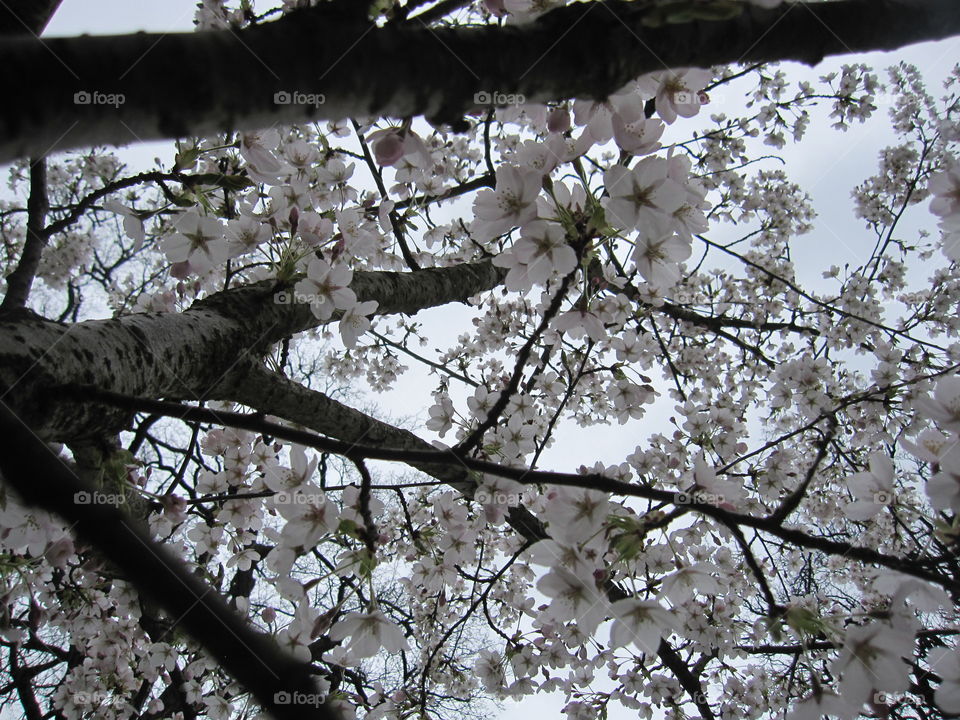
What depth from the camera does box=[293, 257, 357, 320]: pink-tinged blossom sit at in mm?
1871

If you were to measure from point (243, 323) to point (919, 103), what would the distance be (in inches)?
273

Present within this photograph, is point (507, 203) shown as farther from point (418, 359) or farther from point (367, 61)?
point (418, 359)

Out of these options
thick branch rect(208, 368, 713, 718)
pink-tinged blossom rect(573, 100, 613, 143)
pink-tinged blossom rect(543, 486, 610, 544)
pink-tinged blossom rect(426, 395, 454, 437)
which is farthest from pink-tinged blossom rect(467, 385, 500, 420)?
pink-tinged blossom rect(573, 100, 613, 143)

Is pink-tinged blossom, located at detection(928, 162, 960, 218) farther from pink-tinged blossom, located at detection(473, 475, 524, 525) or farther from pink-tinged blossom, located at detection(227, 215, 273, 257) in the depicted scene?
pink-tinged blossom, located at detection(227, 215, 273, 257)

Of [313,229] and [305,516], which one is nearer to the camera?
[305,516]

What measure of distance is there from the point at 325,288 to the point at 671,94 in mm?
1295

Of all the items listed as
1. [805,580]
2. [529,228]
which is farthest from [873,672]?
[805,580]

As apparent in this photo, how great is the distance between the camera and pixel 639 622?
4.21 ft

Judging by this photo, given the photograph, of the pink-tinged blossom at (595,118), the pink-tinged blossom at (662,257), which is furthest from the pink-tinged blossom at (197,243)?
the pink-tinged blossom at (662,257)

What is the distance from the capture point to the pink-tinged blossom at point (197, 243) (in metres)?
1.65

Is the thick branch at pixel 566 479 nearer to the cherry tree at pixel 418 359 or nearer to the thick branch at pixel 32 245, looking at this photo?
the cherry tree at pixel 418 359

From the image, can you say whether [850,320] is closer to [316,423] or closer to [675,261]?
[675,261]

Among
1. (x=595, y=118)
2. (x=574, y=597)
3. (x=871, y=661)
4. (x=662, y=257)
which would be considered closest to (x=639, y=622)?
(x=574, y=597)

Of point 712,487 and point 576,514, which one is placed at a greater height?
point 712,487
